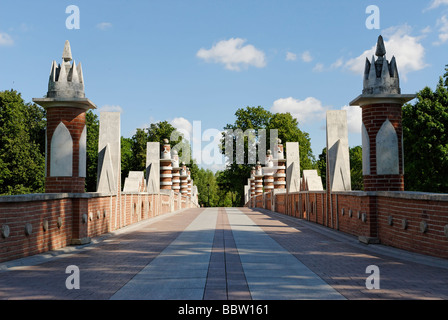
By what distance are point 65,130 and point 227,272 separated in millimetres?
6178

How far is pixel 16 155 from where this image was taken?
40031mm

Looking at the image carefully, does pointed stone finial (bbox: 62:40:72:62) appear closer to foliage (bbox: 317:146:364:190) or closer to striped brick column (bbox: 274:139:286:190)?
striped brick column (bbox: 274:139:286:190)

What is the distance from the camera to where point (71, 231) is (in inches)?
410

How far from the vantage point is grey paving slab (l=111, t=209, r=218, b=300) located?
17.3 ft

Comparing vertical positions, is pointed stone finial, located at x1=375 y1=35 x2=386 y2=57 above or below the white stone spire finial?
above

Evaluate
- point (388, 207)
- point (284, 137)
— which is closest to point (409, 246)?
point (388, 207)

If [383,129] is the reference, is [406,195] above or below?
below

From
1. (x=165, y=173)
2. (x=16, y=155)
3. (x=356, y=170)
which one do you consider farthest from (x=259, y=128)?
(x=16, y=155)

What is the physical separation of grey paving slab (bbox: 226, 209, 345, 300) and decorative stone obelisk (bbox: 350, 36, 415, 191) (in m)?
3.07

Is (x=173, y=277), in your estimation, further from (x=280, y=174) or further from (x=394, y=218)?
(x=280, y=174)

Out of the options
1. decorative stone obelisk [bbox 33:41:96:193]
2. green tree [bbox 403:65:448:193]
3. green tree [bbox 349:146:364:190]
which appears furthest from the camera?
green tree [bbox 349:146:364:190]

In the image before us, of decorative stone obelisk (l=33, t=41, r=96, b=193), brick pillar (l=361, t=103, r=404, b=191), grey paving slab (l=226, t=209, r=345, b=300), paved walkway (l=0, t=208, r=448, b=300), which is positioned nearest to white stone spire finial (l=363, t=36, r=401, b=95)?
brick pillar (l=361, t=103, r=404, b=191)

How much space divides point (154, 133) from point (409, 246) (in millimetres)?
63661

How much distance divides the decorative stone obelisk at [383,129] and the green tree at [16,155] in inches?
1451
